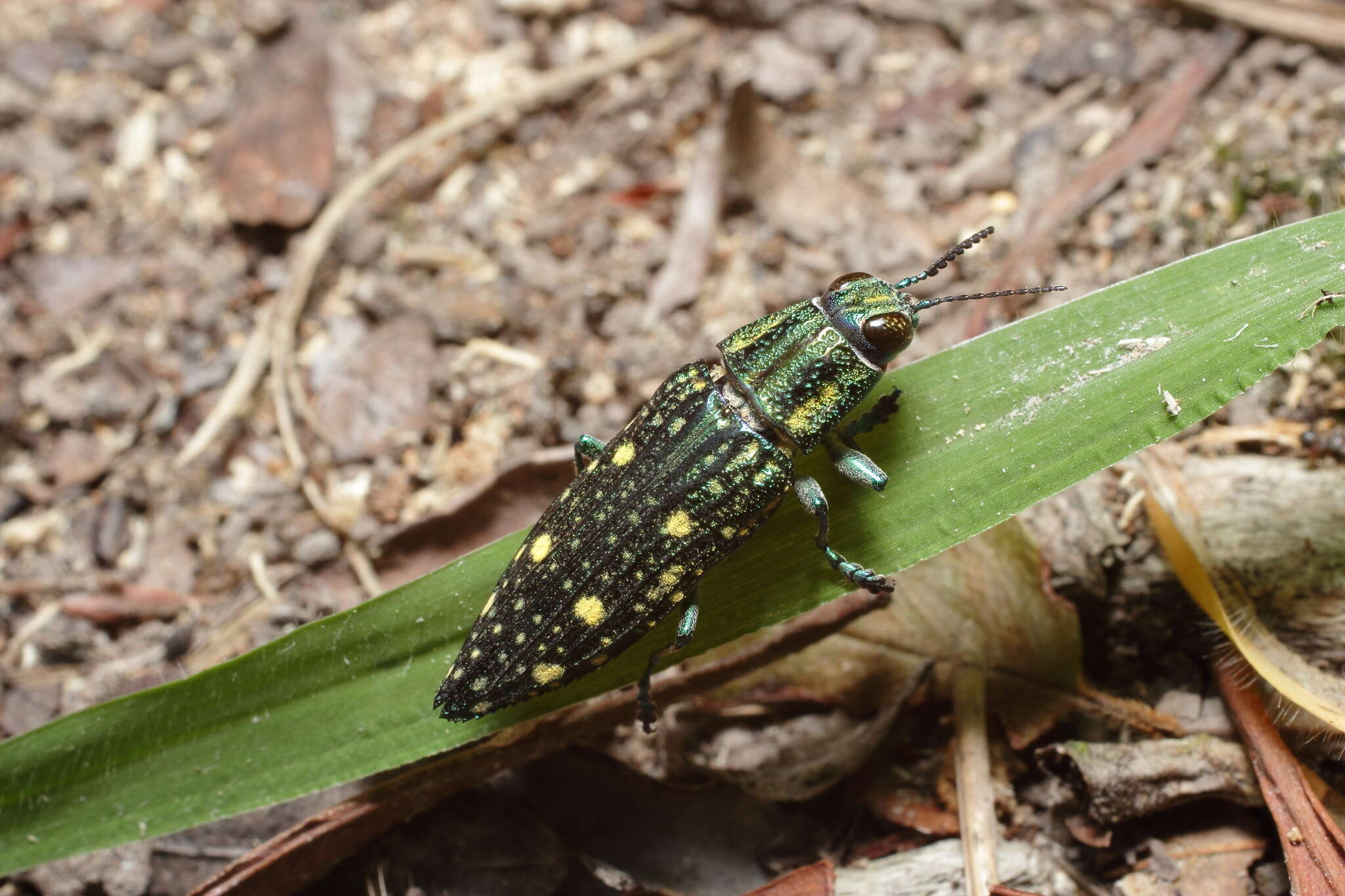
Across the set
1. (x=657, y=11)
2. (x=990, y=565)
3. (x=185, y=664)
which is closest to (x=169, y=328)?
(x=185, y=664)

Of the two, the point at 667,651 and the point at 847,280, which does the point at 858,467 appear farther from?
the point at 667,651

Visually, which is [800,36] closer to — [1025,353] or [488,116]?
[488,116]

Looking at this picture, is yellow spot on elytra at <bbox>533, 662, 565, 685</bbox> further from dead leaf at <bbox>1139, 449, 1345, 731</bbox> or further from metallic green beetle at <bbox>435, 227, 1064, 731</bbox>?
dead leaf at <bbox>1139, 449, 1345, 731</bbox>

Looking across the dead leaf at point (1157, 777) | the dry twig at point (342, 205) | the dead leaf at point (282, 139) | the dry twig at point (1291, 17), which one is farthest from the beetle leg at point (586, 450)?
the dry twig at point (1291, 17)

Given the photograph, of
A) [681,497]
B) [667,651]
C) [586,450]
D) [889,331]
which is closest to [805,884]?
[667,651]

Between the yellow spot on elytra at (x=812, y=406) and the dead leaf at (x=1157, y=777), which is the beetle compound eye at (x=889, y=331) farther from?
the dead leaf at (x=1157, y=777)
